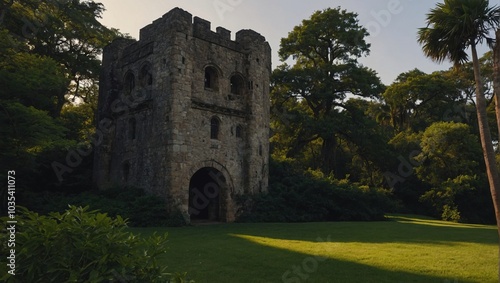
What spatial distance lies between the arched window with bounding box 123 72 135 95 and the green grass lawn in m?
13.4

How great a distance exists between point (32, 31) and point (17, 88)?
31.2ft

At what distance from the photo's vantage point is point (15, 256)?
3.17m

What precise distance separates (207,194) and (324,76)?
1679cm

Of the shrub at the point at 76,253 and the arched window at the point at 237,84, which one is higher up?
the arched window at the point at 237,84

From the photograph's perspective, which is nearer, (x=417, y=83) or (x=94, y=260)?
(x=94, y=260)

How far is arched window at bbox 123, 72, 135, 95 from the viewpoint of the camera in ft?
77.0

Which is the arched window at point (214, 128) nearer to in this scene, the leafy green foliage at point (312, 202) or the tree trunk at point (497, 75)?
the leafy green foliage at point (312, 202)

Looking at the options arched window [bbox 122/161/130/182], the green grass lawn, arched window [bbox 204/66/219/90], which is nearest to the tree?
arched window [bbox 204/66/219/90]

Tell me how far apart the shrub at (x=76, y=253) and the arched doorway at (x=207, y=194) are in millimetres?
17975

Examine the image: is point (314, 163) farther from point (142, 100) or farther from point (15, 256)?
point (15, 256)

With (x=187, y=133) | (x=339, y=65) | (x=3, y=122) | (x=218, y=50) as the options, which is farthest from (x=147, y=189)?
(x=339, y=65)

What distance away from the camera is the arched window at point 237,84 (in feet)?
76.9

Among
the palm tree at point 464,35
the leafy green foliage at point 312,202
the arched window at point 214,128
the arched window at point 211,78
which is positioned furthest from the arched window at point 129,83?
the palm tree at point 464,35

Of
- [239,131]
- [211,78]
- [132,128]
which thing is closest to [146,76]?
[132,128]
